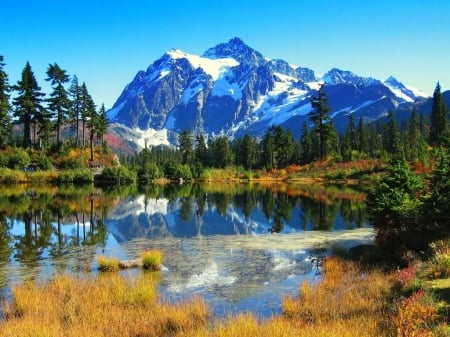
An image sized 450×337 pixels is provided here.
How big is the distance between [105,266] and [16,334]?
10.6 meters

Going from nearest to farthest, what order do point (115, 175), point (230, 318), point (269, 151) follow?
point (230, 318), point (115, 175), point (269, 151)

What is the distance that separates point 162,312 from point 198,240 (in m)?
17.0

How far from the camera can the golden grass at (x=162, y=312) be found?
10.8 metres

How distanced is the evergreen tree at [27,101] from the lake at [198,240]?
3725cm

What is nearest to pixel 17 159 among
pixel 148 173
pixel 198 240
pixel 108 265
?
pixel 148 173

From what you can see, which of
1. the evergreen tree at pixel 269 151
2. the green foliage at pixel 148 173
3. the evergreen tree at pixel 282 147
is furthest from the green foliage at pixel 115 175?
the evergreen tree at pixel 282 147

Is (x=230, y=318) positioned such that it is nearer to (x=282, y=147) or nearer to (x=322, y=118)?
(x=322, y=118)

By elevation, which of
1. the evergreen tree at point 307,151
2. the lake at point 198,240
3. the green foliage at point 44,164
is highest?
the evergreen tree at point 307,151

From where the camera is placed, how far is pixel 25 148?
91312mm

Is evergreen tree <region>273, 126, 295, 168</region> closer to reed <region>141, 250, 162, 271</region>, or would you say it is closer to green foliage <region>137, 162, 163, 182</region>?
green foliage <region>137, 162, 163, 182</region>

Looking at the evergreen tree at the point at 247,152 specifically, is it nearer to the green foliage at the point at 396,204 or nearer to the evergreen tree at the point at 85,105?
the evergreen tree at the point at 85,105

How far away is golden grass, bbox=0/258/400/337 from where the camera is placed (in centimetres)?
1080

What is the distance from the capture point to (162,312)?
13859 mm

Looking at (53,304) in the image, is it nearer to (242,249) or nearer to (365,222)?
(242,249)
